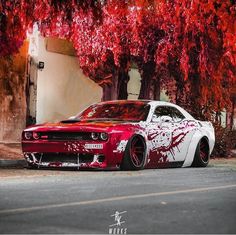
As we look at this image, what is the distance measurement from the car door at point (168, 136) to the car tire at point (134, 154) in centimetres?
29

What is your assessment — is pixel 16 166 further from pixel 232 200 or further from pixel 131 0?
pixel 232 200

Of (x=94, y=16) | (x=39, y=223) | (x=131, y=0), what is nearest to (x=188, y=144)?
(x=94, y=16)

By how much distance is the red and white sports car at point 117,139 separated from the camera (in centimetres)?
1388

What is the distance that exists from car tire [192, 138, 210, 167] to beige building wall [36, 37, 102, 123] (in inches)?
291

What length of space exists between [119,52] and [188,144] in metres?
5.10

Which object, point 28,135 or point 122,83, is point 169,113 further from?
point 122,83

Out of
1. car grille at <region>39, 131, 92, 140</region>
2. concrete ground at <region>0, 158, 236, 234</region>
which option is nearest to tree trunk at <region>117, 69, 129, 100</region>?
car grille at <region>39, 131, 92, 140</region>

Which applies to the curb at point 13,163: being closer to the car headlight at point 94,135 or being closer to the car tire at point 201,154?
the car headlight at point 94,135

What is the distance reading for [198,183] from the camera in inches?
457

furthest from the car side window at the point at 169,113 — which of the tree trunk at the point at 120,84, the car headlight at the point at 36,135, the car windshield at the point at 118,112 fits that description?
the tree trunk at the point at 120,84

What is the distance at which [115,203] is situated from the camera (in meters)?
8.48

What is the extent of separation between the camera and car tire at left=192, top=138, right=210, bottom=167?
54.2 feet

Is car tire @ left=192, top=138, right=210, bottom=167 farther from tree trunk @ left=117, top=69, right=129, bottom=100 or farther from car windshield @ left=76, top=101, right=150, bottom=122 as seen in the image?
tree trunk @ left=117, top=69, right=129, bottom=100

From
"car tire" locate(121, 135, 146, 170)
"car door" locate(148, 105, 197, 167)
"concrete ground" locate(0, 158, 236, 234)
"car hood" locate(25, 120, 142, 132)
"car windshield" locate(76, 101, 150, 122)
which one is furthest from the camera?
"car windshield" locate(76, 101, 150, 122)
